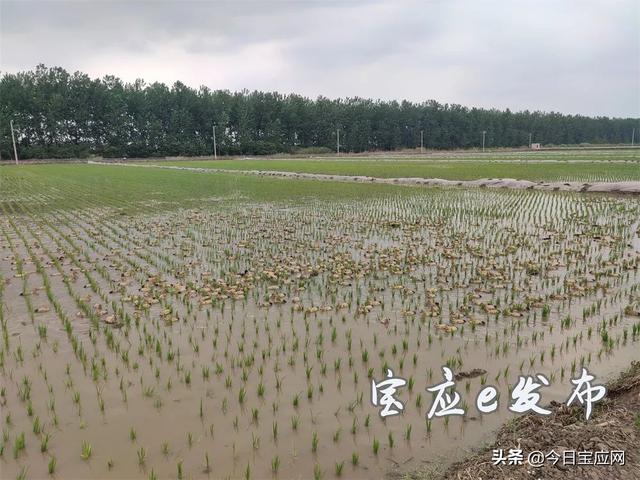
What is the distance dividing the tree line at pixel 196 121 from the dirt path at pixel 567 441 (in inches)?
2726

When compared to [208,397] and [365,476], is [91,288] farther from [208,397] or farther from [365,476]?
[365,476]

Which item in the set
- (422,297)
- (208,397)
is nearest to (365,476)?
(208,397)

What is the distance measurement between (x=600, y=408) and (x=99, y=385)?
404 centimetres

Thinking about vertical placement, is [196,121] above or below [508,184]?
above

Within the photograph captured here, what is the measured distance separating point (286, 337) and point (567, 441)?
2.94m

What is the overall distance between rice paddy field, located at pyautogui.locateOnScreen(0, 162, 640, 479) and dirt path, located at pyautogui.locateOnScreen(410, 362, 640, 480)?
0.22m

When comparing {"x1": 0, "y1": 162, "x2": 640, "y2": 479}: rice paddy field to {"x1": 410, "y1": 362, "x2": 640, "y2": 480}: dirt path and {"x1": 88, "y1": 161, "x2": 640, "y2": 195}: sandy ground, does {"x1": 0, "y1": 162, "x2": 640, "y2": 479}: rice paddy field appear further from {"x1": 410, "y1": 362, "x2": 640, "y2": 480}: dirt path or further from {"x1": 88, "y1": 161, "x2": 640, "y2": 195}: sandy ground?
{"x1": 88, "y1": 161, "x2": 640, "y2": 195}: sandy ground

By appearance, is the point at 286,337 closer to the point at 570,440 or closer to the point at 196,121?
the point at 570,440

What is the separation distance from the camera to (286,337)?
5.18 meters

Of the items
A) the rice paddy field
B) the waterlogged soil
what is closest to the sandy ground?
the rice paddy field

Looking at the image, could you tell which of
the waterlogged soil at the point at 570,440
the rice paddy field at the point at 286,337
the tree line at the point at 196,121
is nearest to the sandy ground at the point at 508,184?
the rice paddy field at the point at 286,337

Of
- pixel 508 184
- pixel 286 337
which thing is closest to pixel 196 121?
pixel 508 184

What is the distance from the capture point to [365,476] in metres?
3.02

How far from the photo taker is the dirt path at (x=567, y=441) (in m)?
2.71
